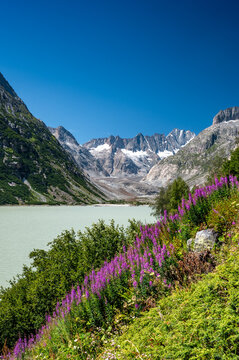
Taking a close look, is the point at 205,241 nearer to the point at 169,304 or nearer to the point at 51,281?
the point at 169,304

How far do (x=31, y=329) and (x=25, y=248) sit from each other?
28.6 m

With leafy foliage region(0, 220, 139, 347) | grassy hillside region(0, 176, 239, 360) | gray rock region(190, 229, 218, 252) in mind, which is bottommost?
leafy foliage region(0, 220, 139, 347)

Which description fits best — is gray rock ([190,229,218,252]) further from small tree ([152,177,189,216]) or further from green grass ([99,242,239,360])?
small tree ([152,177,189,216])

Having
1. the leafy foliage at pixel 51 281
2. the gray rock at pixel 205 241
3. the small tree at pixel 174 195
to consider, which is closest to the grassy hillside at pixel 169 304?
the gray rock at pixel 205 241

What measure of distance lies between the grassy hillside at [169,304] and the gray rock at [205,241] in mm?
186

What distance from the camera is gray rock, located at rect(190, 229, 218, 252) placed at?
276 inches

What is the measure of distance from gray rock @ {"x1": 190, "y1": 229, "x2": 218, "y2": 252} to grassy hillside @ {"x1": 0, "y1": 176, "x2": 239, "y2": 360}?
19cm

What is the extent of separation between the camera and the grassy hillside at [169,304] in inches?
137

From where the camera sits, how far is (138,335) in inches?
183

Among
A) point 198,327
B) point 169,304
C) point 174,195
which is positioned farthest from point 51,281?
point 174,195

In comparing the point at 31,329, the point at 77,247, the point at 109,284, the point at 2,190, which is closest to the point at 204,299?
the point at 109,284

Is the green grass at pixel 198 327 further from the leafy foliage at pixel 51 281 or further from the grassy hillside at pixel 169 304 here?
the leafy foliage at pixel 51 281

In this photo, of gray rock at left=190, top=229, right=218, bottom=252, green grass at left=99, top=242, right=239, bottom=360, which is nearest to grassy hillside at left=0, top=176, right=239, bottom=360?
green grass at left=99, top=242, right=239, bottom=360

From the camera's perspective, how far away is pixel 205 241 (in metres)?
7.13
